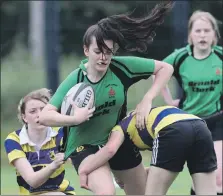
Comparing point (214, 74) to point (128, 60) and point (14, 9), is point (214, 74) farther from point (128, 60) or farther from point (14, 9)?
point (14, 9)

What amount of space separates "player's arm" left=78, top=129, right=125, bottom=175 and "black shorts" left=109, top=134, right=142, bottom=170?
0.59ft

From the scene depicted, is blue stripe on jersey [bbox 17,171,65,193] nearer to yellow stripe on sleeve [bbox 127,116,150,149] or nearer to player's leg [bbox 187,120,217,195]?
yellow stripe on sleeve [bbox 127,116,150,149]

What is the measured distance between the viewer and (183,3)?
11.2 m

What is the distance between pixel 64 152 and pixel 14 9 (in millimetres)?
8635

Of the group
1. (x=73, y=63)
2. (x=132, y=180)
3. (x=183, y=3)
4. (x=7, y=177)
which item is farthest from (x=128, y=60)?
(x=73, y=63)

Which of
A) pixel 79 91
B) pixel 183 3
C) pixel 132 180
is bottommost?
pixel 132 180

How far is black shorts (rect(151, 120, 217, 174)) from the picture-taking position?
4.81 metres

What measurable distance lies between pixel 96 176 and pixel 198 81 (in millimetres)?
2741

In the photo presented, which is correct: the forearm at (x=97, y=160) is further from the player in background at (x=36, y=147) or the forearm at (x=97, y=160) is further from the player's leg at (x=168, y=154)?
the player in background at (x=36, y=147)

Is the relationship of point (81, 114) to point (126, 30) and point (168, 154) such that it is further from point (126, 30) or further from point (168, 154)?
point (126, 30)

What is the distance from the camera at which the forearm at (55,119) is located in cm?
498

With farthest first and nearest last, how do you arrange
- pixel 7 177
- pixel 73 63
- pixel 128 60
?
pixel 73 63, pixel 7 177, pixel 128 60

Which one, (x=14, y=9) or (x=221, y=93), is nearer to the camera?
(x=221, y=93)

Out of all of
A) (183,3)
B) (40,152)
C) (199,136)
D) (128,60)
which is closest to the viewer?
(199,136)
